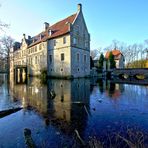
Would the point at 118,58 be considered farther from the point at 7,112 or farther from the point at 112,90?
the point at 7,112

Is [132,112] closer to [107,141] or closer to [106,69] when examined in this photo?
[107,141]

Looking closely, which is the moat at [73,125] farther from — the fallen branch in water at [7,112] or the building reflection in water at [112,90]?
the building reflection in water at [112,90]

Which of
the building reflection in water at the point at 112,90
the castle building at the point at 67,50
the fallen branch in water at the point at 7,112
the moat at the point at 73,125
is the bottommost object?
the moat at the point at 73,125

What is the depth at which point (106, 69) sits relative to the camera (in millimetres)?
57344

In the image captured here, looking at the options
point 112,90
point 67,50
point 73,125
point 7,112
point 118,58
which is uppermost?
point 118,58

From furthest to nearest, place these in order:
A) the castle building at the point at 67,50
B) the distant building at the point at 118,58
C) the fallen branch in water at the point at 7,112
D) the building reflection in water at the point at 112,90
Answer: the distant building at the point at 118,58, the castle building at the point at 67,50, the building reflection in water at the point at 112,90, the fallen branch in water at the point at 7,112

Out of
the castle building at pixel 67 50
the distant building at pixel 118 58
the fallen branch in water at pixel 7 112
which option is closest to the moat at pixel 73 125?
the fallen branch in water at pixel 7 112

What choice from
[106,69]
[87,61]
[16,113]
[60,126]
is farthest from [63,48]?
[60,126]

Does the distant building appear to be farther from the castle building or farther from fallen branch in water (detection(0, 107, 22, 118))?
fallen branch in water (detection(0, 107, 22, 118))

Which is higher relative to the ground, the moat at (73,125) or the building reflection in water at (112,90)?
the building reflection in water at (112,90)

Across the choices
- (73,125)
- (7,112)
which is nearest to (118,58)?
(7,112)

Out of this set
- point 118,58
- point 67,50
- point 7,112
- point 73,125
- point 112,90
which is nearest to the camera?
point 73,125

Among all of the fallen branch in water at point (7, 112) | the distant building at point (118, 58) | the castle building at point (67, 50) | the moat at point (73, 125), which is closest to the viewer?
the moat at point (73, 125)

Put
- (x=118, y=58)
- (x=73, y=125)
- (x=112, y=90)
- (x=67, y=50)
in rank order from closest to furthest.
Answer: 1. (x=73, y=125)
2. (x=112, y=90)
3. (x=67, y=50)
4. (x=118, y=58)
